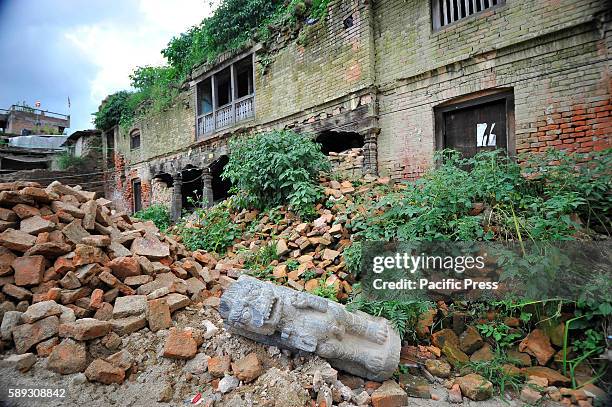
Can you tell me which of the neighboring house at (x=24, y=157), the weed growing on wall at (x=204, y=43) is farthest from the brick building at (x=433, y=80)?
the neighboring house at (x=24, y=157)

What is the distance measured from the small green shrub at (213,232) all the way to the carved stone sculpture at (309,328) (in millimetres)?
2895

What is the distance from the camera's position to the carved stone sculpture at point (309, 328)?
2.29 meters

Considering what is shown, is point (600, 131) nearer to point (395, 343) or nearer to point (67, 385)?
point (395, 343)

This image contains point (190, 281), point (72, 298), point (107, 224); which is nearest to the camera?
point (72, 298)

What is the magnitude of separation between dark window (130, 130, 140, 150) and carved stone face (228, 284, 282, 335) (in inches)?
586

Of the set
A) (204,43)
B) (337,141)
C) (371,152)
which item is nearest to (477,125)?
(371,152)

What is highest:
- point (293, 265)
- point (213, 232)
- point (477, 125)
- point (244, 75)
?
point (244, 75)

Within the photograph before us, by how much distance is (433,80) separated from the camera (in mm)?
6191

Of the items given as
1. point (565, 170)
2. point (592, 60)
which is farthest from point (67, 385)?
point (592, 60)

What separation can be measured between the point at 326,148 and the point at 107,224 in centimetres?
592

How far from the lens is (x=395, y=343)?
255 centimetres

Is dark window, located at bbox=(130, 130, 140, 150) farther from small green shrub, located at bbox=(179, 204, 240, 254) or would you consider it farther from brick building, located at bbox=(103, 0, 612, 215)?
small green shrub, located at bbox=(179, 204, 240, 254)

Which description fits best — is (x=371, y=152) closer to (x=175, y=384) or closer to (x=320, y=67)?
(x=320, y=67)

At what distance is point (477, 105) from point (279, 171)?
3940 mm
